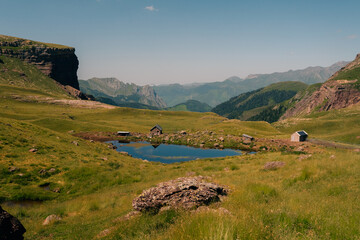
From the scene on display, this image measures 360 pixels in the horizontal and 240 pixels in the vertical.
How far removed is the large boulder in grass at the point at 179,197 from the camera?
353 inches

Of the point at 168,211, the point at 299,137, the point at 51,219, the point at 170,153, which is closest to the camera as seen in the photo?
the point at 168,211

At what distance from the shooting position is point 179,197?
30.7ft

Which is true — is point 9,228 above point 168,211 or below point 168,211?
below

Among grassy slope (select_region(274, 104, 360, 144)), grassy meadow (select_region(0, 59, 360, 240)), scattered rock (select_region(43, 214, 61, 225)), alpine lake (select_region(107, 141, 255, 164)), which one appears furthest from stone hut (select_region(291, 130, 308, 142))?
scattered rock (select_region(43, 214, 61, 225))

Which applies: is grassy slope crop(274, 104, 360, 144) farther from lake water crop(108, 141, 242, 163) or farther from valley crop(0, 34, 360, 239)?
valley crop(0, 34, 360, 239)

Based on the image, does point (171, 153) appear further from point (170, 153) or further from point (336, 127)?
point (336, 127)

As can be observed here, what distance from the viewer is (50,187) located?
20438mm

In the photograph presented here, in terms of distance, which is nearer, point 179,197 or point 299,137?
point 179,197

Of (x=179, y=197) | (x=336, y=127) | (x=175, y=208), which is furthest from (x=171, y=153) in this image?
(x=336, y=127)

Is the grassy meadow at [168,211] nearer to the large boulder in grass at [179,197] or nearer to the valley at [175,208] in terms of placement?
the valley at [175,208]

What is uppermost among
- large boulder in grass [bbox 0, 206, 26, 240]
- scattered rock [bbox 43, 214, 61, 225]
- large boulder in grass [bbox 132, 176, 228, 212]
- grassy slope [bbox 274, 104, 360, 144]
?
large boulder in grass [bbox 132, 176, 228, 212]

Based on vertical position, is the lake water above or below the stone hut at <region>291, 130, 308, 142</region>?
below

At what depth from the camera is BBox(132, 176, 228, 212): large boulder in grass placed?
29.5 feet

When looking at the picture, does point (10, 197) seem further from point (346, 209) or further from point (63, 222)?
point (346, 209)
